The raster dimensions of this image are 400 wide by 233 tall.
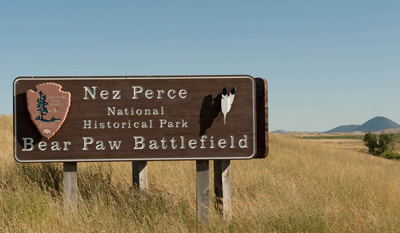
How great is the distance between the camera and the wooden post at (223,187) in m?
5.43

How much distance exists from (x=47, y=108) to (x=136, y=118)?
1.40m

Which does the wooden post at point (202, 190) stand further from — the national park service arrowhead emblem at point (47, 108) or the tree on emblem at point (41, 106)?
the tree on emblem at point (41, 106)

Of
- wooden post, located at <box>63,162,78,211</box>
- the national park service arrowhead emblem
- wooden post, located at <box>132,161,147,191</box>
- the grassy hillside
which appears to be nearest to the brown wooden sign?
the national park service arrowhead emblem

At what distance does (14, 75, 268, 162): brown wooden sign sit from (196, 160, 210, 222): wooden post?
247 mm

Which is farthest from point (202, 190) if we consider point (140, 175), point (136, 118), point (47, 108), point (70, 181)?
point (47, 108)

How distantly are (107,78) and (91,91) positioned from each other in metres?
0.34

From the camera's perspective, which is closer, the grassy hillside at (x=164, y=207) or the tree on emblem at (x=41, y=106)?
the grassy hillside at (x=164, y=207)

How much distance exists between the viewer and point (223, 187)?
5.62 m

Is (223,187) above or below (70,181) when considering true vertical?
below

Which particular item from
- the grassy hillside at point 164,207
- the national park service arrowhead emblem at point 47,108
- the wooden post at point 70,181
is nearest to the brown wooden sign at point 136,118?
the national park service arrowhead emblem at point 47,108

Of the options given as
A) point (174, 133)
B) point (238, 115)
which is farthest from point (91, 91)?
point (238, 115)

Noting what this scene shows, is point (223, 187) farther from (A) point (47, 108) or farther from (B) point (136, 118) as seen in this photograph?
(A) point (47, 108)

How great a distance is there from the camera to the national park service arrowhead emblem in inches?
210

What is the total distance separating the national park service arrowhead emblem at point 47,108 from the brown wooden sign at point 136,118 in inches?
0.6
